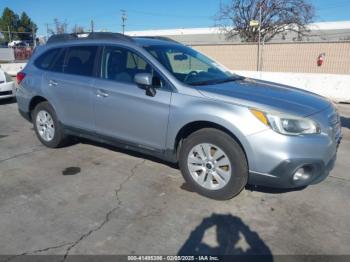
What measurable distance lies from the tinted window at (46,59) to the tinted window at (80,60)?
0.36m

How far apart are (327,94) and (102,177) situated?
997 cm

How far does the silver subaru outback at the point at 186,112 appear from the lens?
342 centimetres

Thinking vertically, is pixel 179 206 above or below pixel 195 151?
below

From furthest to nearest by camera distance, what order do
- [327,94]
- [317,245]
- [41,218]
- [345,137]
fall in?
1. [327,94]
2. [345,137]
3. [41,218]
4. [317,245]

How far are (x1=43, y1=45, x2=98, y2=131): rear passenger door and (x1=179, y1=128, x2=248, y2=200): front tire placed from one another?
1678mm

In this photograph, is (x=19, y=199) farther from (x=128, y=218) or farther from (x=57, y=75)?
(x=57, y=75)

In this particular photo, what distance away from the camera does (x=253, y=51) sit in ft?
53.3

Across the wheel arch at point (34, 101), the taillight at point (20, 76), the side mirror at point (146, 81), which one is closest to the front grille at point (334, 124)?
the side mirror at point (146, 81)

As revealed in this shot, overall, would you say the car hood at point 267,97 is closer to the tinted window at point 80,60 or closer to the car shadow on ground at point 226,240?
the car shadow on ground at point 226,240

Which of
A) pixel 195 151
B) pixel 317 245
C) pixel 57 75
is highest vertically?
pixel 57 75

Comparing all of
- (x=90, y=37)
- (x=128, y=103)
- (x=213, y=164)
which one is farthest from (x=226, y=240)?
(x=90, y=37)

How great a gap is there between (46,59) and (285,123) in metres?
3.93

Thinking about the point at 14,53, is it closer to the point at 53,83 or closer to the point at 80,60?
the point at 53,83

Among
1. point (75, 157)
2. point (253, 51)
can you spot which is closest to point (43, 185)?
point (75, 157)
